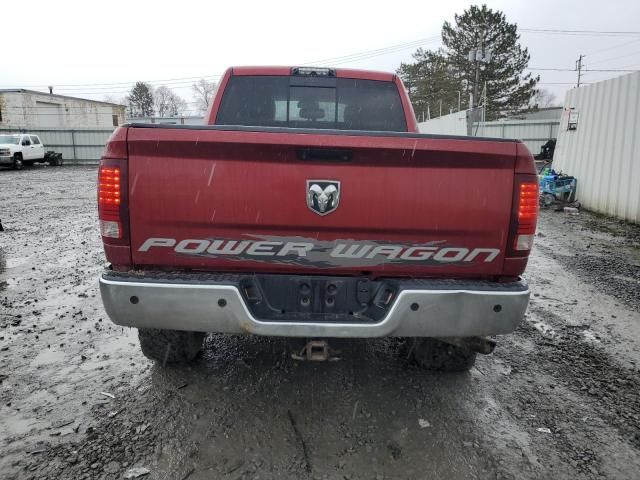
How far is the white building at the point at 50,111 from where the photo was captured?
4212 centimetres

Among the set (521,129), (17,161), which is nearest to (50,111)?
(17,161)

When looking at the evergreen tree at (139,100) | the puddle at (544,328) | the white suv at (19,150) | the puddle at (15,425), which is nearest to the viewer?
the puddle at (15,425)

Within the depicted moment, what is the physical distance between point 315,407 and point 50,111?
5359 cm

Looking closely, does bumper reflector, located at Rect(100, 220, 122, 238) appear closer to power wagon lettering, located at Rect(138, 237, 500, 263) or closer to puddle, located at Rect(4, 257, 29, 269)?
power wagon lettering, located at Rect(138, 237, 500, 263)

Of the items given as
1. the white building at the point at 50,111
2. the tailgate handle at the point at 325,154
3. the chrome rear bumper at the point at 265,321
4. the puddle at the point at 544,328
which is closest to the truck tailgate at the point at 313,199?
the tailgate handle at the point at 325,154

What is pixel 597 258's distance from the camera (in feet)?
22.1

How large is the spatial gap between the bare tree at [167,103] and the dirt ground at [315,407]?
322ft

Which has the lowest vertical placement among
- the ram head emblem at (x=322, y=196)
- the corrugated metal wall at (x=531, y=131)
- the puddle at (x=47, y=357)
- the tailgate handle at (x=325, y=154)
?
the puddle at (x=47, y=357)

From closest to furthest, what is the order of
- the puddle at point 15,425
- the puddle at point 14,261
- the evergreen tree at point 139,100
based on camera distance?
the puddle at point 15,425, the puddle at point 14,261, the evergreen tree at point 139,100

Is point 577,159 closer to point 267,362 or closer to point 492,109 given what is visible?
point 267,362

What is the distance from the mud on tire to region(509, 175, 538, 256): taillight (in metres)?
2.18

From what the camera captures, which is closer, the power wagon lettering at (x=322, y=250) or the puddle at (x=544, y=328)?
the power wagon lettering at (x=322, y=250)

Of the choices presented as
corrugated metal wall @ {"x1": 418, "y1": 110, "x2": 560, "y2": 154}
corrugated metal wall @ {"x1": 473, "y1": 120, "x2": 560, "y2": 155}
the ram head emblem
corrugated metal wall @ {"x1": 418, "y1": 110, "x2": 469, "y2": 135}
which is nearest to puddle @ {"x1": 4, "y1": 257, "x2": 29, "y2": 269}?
the ram head emblem

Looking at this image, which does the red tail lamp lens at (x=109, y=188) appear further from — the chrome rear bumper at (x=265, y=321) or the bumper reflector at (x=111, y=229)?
the chrome rear bumper at (x=265, y=321)
